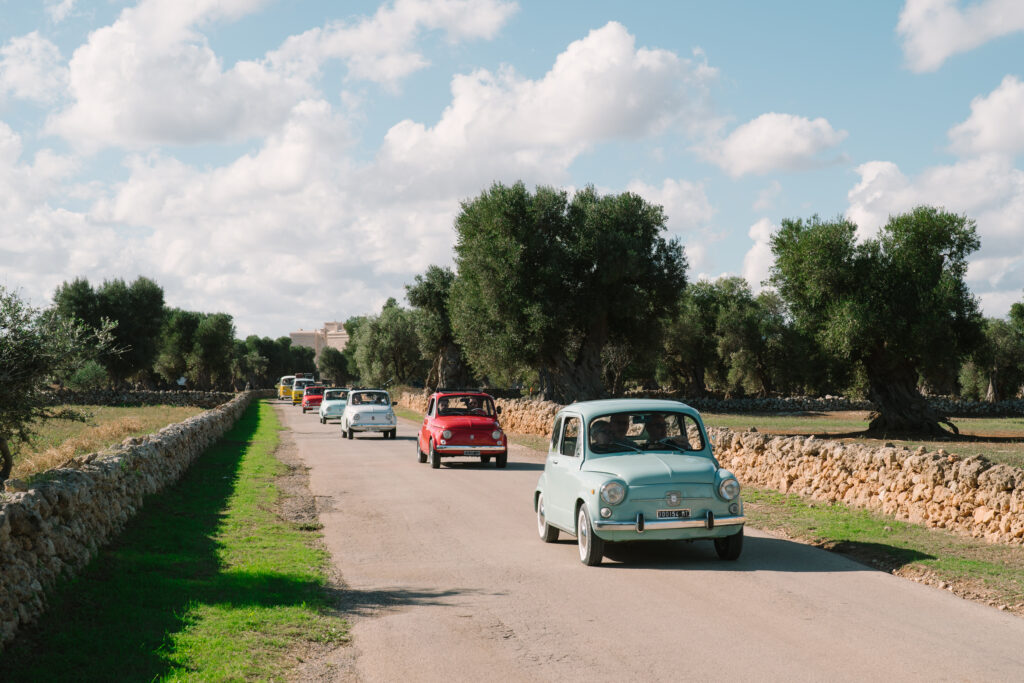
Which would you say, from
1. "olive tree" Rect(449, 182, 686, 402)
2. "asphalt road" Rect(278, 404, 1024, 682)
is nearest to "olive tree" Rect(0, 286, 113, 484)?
"asphalt road" Rect(278, 404, 1024, 682)

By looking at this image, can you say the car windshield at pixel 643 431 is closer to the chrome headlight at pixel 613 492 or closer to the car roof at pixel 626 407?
the car roof at pixel 626 407

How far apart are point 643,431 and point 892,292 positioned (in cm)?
2526

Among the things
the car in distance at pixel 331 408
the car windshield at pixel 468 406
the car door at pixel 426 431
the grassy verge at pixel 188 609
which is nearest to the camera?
the grassy verge at pixel 188 609

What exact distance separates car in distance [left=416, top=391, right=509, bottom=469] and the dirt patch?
4.15m

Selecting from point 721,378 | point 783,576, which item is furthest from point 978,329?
point 721,378

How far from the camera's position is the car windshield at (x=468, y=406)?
854 inches

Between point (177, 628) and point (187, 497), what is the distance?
8792 millimetres

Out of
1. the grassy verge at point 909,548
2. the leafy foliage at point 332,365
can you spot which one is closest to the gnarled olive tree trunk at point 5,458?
the grassy verge at point 909,548

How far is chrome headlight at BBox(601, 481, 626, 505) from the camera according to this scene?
9195 millimetres

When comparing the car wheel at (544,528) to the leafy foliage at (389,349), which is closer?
the car wheel at (544,528)

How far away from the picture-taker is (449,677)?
574 centimetres

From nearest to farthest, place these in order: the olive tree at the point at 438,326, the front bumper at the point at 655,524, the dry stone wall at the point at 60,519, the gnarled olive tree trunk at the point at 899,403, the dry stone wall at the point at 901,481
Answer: the dry stone wall at the point at 60,519, the front bumper at the point at 655,524, the dry stone wall at the point at 901,481, the gnarled olive tree trunk at the point at 899,403, the olive tree at the point at 438,326

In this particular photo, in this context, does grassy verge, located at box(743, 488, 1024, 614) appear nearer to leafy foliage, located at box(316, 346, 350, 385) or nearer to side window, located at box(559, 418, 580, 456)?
side window, located at box(559, 418, 580, 456)

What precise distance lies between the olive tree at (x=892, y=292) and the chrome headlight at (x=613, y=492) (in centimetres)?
2495
